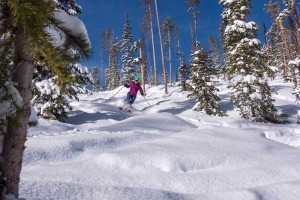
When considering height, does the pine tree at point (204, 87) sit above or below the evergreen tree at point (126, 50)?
below

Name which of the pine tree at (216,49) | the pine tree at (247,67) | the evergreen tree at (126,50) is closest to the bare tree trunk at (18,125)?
the pine tree at (247,67)

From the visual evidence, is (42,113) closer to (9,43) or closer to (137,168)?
(137,168)

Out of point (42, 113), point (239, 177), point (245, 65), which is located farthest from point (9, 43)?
point (245, 65)

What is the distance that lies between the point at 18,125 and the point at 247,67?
15783 millimetres

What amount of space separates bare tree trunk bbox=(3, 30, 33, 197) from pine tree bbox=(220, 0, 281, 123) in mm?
14728

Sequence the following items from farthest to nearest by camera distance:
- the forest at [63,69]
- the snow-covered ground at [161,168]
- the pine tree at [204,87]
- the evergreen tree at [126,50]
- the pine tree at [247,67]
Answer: the evergreen tree at [126,50] → the pine tree at [204,87] → the pine tree at [247,67] → the snow-covered ground at [161,168] → the forest at [63,69]

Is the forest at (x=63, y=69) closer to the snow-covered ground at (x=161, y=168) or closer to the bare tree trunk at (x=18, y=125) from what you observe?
the bare tree trunk at (x=18, y=125)

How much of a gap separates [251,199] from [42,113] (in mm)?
11175

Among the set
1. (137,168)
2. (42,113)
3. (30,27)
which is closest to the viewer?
(30,27)

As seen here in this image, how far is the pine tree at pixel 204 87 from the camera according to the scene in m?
18.0

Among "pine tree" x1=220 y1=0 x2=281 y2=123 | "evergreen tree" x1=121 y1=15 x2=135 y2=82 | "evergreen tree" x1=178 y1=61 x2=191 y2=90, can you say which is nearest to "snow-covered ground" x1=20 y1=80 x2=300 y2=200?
"pine tree" x1=220 y1=0 x2=281 y2=123

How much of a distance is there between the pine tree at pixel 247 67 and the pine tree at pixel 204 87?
1.53 meters

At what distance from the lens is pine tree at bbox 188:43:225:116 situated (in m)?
18.0

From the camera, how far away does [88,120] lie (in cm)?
1420
